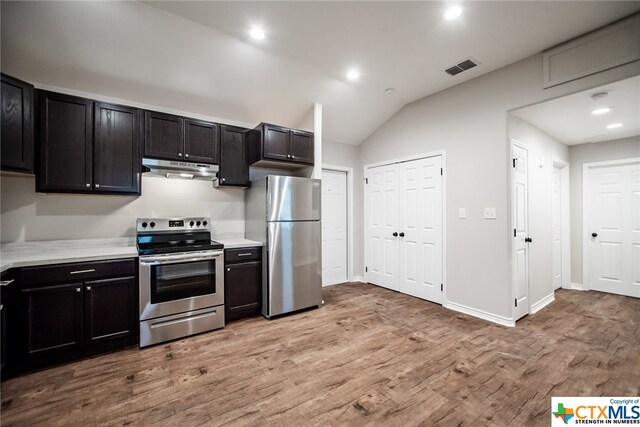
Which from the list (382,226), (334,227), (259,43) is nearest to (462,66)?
(259,43)

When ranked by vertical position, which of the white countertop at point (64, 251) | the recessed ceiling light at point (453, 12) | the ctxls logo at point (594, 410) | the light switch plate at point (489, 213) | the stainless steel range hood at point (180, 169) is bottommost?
the ctxls logo at point (594, 410)

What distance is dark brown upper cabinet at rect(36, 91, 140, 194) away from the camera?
2.50m

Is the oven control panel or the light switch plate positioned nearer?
the oven control panel

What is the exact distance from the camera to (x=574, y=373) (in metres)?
2.20

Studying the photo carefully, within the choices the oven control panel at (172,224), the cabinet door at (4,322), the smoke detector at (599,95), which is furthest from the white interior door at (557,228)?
the cabinet door at (4,322)

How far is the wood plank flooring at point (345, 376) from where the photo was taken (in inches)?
→ 69.6

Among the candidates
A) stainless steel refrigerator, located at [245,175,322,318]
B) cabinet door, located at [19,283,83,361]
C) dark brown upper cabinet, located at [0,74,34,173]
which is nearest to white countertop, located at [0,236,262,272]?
cabinet door, located at [19,283,83,361]

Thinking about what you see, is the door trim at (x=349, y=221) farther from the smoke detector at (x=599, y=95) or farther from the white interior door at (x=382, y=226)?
the smoke detector at (x=599, y=95)

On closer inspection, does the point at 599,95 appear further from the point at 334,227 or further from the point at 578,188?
the point at 334,227

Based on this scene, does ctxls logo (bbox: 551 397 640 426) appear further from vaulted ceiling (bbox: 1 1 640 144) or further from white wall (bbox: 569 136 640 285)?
white wall (bbox: 569 136 640 285)

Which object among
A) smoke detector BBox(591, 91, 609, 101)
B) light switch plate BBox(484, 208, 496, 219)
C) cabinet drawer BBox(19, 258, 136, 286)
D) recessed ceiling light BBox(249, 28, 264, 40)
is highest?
recessed ceiling light BBox(249, 28, 264, 40)

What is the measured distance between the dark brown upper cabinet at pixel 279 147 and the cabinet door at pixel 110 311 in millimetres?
1969

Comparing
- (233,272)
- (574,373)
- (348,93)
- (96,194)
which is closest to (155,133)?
(96,194)

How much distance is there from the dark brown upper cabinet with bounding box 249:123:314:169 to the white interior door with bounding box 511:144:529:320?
2.58m
